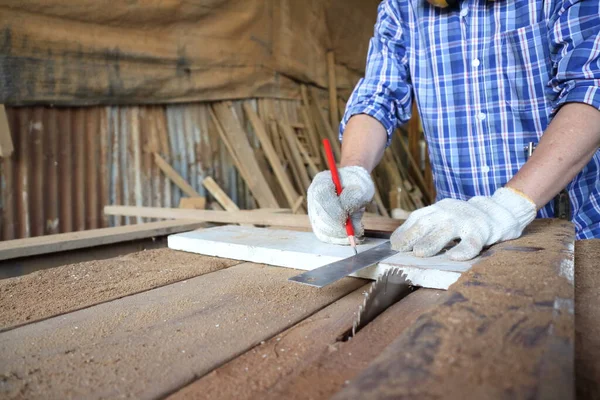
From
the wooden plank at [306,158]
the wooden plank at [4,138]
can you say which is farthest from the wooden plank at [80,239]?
the wooden plank at [306,158]

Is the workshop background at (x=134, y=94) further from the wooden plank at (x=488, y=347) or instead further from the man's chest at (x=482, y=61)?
the wooden plank at (x=488, y=347)

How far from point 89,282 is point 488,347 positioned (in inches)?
39.6

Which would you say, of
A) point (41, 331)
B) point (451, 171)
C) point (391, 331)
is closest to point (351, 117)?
point (451, 171)

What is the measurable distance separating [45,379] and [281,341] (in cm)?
37

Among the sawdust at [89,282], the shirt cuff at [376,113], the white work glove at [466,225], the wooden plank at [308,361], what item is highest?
the shirt cuff at [376,113]

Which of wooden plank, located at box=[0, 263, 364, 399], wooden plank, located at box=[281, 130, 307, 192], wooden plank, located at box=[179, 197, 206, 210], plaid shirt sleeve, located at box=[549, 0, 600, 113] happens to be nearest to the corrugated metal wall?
wooden plank, located at box=[179, 197, 206, 210]

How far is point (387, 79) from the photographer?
2.19 m

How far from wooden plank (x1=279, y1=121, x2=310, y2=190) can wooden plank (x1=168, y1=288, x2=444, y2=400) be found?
4.22 metres

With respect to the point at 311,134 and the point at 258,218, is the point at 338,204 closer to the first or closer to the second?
the point at 258,218

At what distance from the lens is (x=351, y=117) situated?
7.17ft

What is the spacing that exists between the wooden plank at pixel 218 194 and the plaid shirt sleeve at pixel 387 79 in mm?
2126

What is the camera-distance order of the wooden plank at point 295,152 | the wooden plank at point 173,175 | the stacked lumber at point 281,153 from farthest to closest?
the wooden plank at point 295,152 < the stacked lumber at point 281,153 < the wooden plank at point 173,175

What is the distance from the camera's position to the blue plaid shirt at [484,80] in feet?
5.45

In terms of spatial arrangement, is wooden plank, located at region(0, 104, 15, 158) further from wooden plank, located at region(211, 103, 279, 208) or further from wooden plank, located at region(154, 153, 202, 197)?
wooden plank, located at region(211, 103, 279, 208)
